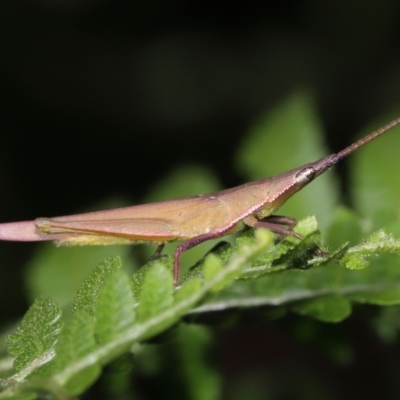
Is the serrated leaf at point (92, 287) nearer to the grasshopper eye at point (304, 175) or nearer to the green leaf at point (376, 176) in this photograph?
the grasshopper eye at point (304, 175)

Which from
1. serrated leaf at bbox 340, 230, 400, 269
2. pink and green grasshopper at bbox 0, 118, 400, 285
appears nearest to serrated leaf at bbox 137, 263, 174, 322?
serrated leaf at bbox 340, 230, 400, 269

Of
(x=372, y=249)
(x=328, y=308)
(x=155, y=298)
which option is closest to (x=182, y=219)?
(x=328, y=308)

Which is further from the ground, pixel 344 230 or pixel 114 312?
pixel 344 230

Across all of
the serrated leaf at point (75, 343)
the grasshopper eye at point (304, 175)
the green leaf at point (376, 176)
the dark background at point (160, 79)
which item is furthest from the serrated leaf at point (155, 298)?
the dark background at point (160, 79)

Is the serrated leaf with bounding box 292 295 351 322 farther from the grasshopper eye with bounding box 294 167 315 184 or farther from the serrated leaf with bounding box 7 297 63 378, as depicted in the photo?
the serrated leaf with bounding box 7 297 63 378

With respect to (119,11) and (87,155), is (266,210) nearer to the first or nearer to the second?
(87,155)

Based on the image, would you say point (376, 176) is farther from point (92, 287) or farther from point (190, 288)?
point (190, 288)
